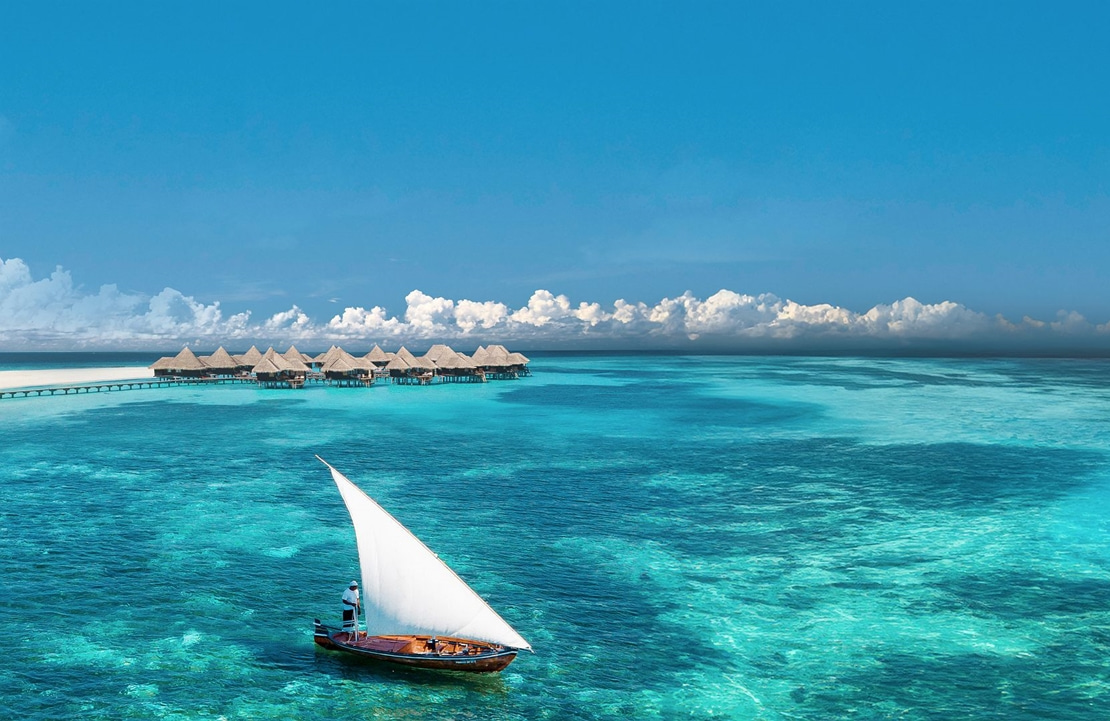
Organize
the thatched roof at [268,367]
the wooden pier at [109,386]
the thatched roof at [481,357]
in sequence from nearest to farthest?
1. the wooden pier at [109,386]
2. the thatched roof at [268,367]
3. the thatched roof at [481,357]

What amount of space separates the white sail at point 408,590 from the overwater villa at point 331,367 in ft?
267

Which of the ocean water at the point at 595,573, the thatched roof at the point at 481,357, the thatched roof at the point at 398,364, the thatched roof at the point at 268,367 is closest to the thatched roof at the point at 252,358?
the thatched roof at the point at 268,367

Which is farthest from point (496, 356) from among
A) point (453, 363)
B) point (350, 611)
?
point (350, 611)

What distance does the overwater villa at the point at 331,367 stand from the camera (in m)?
96.8

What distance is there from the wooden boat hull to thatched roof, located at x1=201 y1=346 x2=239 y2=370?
9617cm

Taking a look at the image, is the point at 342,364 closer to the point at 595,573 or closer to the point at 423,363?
the point at 423,363

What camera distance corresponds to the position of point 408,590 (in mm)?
16281

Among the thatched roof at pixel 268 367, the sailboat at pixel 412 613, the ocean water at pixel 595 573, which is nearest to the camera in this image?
the ocean water at pixel 595 573

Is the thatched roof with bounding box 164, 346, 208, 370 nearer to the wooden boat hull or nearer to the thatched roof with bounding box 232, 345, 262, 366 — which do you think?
the thatched roof with bounding box 232, 345, 262, 366

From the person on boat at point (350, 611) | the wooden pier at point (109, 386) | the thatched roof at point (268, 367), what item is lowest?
the person on boat at point (350, 611)

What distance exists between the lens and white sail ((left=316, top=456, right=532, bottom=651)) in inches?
617

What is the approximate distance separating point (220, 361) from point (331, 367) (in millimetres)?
20976

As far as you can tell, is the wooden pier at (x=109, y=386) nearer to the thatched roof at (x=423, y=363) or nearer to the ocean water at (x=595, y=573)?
the thatched roof at (x=423, y=363)

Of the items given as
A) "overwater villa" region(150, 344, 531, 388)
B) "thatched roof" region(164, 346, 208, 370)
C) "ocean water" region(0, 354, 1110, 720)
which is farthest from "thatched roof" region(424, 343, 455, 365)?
"ocean water" region(0, 354, 1110, 720)
